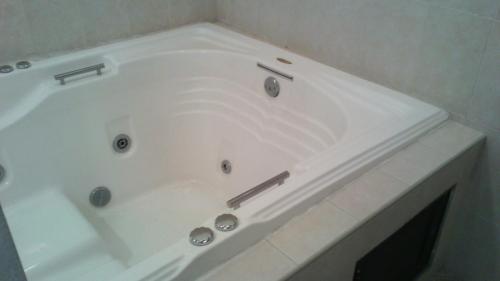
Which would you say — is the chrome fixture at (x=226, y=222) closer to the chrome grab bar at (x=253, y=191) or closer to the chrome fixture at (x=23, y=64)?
the chrome grab bar at (x=253, y=191)

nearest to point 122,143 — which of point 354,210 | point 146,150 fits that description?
point 146,150

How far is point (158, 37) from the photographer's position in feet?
5.43

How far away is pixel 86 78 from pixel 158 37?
0.35 m

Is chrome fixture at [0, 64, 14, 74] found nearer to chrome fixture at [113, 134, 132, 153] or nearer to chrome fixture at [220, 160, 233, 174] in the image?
chrome fixture at [113, 134, 132, 153]

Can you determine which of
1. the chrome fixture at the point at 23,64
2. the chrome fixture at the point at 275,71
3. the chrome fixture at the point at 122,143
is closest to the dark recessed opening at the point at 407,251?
the chrome fixture at the point at 275,71

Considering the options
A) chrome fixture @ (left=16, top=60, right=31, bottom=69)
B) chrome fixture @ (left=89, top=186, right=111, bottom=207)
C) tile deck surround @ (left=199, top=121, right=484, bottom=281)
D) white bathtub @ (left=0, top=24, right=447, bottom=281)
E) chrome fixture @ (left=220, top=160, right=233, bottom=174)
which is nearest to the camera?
tile deck surround @ (left=199, top=121, right=484, bottom=281)

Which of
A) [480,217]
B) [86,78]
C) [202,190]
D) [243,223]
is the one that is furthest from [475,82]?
[86,78]

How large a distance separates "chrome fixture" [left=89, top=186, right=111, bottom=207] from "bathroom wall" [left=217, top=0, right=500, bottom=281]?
86 centimetres

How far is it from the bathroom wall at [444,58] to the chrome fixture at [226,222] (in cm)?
73

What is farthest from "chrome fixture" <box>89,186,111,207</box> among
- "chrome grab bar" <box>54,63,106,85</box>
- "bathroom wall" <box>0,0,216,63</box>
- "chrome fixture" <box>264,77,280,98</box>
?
"chrome fixture" <box>264,77,280,98</box>

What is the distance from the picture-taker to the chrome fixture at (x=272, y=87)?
1.46m

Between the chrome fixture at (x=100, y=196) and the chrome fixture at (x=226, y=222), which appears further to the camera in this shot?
the chrome fixture at (x=100, y=196)

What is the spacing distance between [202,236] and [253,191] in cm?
18

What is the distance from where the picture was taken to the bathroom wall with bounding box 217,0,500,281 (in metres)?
1.12
